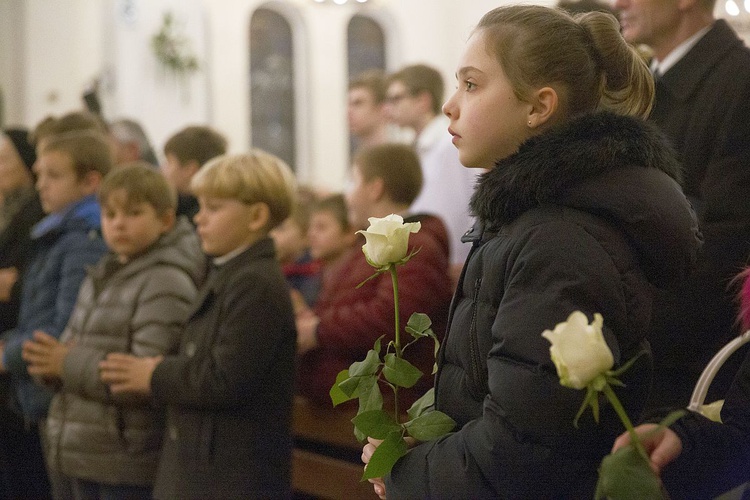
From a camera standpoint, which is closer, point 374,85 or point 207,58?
point 374,85

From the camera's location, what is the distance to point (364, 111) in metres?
6.32

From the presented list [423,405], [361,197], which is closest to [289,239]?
[361,197]

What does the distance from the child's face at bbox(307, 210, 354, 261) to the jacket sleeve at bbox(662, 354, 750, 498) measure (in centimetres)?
334

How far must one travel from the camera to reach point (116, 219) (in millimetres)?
3729

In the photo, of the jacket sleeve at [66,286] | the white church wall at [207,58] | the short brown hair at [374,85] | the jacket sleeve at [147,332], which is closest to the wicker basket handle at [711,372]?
the jacket sleeve at [147,332]

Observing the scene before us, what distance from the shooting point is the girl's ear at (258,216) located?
11.3ft

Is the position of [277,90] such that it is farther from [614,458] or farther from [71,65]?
[614,458]

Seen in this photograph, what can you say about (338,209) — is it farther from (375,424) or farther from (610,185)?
(610,185)

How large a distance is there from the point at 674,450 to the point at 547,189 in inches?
20.6

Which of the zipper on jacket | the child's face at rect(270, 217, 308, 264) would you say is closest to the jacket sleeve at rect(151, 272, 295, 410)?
the zipper on jacket

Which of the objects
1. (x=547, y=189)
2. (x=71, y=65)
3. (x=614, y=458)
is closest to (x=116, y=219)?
(x=547, y=189)

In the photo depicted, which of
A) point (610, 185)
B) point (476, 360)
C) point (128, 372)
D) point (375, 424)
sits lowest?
point (128, 372)

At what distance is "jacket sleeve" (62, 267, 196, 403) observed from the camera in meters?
3.48

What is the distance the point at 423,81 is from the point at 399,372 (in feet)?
12.4
